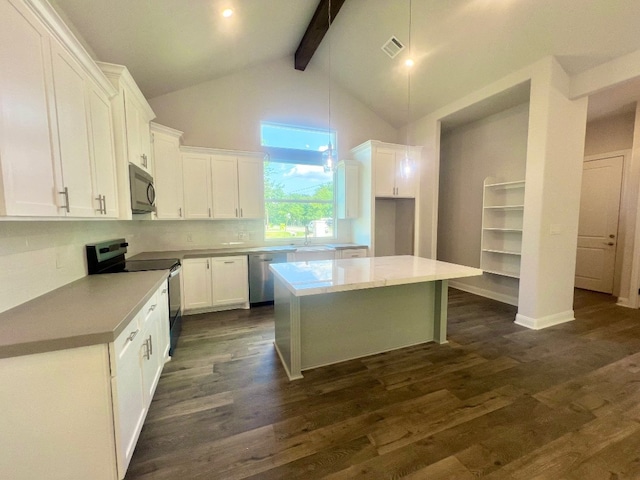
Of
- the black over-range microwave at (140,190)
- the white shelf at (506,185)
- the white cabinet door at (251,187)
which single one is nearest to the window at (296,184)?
the white cabinet door at (251,187)

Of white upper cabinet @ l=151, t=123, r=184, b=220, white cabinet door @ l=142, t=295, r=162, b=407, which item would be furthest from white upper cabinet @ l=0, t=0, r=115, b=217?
white upper cabinet @ l=151, t=123, r=184, b=220

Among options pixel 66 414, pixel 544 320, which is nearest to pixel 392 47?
pixel 544 320

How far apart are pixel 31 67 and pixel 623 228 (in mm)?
7138

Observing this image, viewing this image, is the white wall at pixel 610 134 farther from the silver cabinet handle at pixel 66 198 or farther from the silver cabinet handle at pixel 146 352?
the silver cabinet handle at pixel 66 198

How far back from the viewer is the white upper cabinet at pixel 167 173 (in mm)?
3488

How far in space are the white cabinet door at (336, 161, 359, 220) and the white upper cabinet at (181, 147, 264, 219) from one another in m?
1.46

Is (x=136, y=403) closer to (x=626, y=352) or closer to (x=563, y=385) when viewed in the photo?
(x=563, y=385)

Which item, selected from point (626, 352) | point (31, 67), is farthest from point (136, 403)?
point (626, 352)

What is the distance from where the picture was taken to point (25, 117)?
4.10 ft

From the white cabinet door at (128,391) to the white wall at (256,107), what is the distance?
3.47 meters

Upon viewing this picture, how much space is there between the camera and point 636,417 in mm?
1830

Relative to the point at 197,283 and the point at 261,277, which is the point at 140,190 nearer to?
the point at 197,283

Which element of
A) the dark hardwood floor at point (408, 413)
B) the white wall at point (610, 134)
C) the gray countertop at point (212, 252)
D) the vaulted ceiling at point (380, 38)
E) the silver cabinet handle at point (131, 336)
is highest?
the vaulted ceiling at point (380, 38)

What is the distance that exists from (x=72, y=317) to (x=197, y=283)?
2.40 meters
